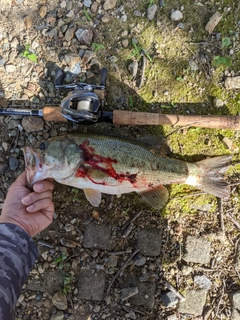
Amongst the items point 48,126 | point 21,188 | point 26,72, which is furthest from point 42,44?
point 21,188

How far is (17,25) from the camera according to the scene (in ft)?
14.1

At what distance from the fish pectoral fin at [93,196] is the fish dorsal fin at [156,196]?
1.61 ft

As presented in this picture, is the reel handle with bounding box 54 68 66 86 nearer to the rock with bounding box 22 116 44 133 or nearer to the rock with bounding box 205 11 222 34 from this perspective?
the rock with bounding box 22 116 44 133

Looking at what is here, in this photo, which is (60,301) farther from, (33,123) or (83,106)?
(83,106)

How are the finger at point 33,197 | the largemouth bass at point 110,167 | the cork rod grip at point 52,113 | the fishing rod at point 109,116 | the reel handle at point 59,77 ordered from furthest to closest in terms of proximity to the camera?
1. the reel handle at point 59,77
2. the cork rod grip at point 52,113
3. the fishing rod at point 109,116
4. the largemouth bass at point 110,167
5. the finger at point 33,197

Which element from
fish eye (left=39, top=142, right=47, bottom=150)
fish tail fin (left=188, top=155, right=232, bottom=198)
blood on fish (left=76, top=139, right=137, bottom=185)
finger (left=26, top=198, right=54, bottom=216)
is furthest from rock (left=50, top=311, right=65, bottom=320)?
fish tail fin (left=188, top=155, right=232, bottom=198)

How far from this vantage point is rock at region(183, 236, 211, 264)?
13.6ft

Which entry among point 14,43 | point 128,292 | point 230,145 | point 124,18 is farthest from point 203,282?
point 14,43

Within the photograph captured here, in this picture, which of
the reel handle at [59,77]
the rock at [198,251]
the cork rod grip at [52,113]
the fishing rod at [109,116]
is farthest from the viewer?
the rock at [198,251]

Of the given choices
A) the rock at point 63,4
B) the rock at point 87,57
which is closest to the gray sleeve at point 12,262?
the rock at point 87,57

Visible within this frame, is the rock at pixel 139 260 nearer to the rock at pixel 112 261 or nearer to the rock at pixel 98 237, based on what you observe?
the rock at pixel 112 261

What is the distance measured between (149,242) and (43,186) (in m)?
1.47

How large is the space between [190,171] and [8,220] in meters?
2.05

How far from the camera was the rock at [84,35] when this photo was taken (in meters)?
4.18
